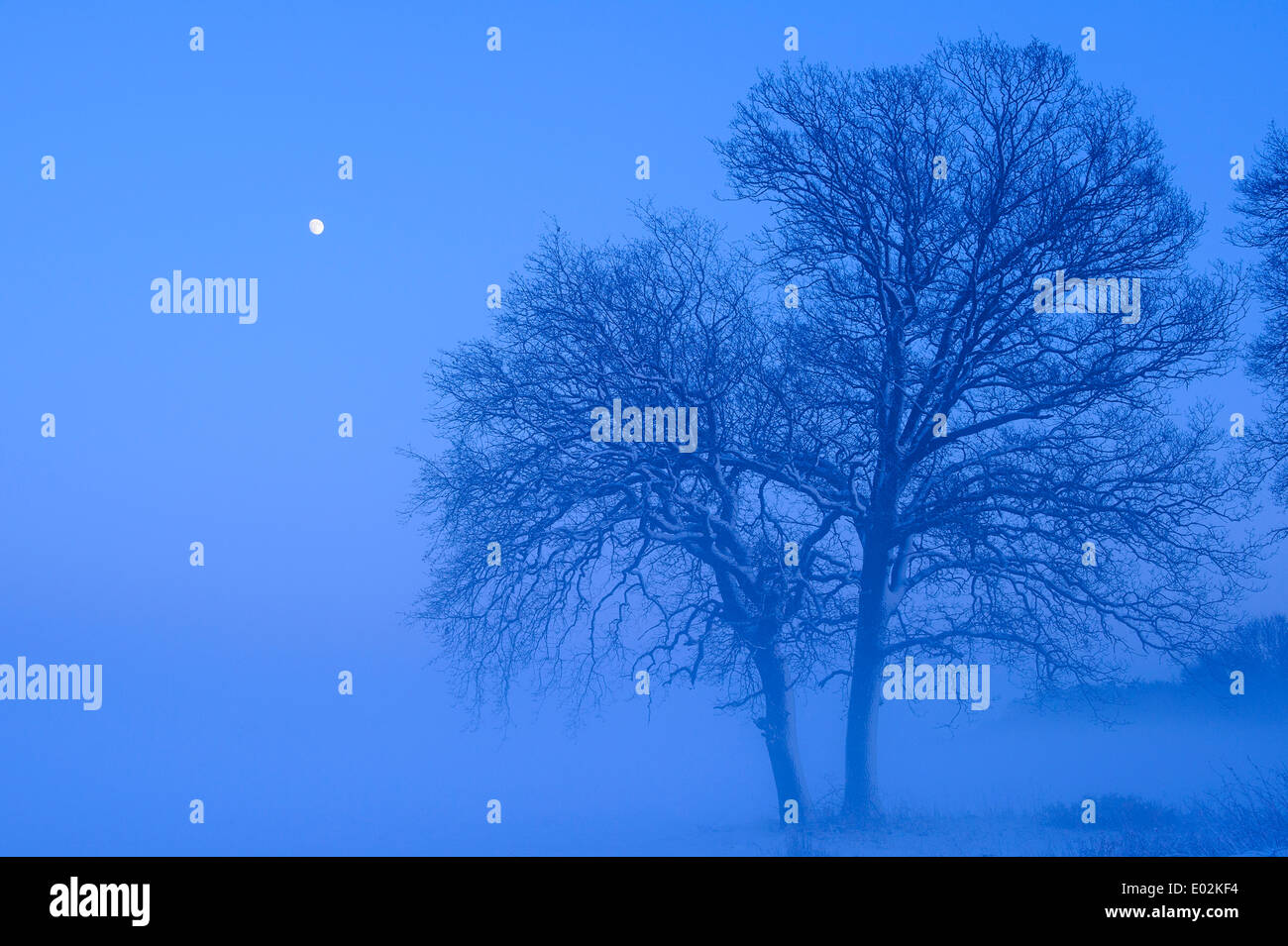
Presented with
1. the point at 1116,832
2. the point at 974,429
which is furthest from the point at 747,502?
the point at 1116,832

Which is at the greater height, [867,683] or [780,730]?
[867,683]

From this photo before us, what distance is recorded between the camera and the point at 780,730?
57.3 feet

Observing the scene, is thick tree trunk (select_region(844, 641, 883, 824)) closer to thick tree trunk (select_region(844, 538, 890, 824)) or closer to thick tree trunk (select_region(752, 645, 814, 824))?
thick tree trunk (select_region(844, 538, 890, 824))

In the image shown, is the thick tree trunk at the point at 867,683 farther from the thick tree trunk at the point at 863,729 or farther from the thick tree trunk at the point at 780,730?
the thick tree trunk at the point at 780,730

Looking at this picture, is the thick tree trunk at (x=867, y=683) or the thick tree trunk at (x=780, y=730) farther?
the thick tree trunk at (x=780, y=730)

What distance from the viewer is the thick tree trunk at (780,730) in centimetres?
1734

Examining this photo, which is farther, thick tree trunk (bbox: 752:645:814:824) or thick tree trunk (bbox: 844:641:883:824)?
thick tree trunk (bbox: 752:645:814:824)

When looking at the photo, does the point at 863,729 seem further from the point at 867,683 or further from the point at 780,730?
the point at 780,730

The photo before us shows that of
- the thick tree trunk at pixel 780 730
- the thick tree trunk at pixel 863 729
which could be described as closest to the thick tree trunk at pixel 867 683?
the thick tree trunk at pixel 863 729

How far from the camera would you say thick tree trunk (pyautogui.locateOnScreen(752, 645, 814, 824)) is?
683 inches

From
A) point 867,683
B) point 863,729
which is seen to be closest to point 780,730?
point 863,729

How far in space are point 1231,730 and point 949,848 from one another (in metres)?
5.37

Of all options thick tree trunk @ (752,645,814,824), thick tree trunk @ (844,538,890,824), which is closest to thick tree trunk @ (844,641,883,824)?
thick tree trunk @ (844,538,890,824)

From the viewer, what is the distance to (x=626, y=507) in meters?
17.2
